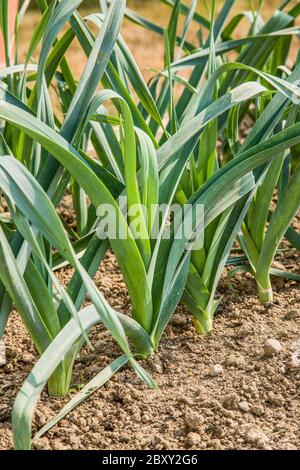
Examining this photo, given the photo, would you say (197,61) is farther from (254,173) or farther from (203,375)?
(203,375)

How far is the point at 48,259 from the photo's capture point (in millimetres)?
1800

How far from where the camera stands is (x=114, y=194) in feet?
6.11

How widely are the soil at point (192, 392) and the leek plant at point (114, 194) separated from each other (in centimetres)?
5

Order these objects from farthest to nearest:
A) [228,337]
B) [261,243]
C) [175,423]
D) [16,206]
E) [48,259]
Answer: [261,243]
[228,337]
[48,259]
[175,423]
[16,206]

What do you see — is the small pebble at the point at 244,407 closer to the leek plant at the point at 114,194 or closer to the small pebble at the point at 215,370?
the small pebble at the point at 215,370

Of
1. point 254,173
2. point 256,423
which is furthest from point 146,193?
point 256,423

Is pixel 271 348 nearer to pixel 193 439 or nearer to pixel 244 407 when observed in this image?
pixel 244 407

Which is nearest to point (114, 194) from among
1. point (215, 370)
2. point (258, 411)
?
point (215, 370)

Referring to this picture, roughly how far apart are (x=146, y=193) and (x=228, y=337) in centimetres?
39

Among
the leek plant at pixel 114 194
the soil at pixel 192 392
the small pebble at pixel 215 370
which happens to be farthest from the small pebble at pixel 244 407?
the leek plant at pixel 114 194

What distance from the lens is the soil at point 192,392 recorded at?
1660 millimetres

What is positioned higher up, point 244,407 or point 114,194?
point 114,194

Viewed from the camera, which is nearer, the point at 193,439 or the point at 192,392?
the point at 193,439

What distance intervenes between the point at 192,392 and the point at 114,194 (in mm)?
424
